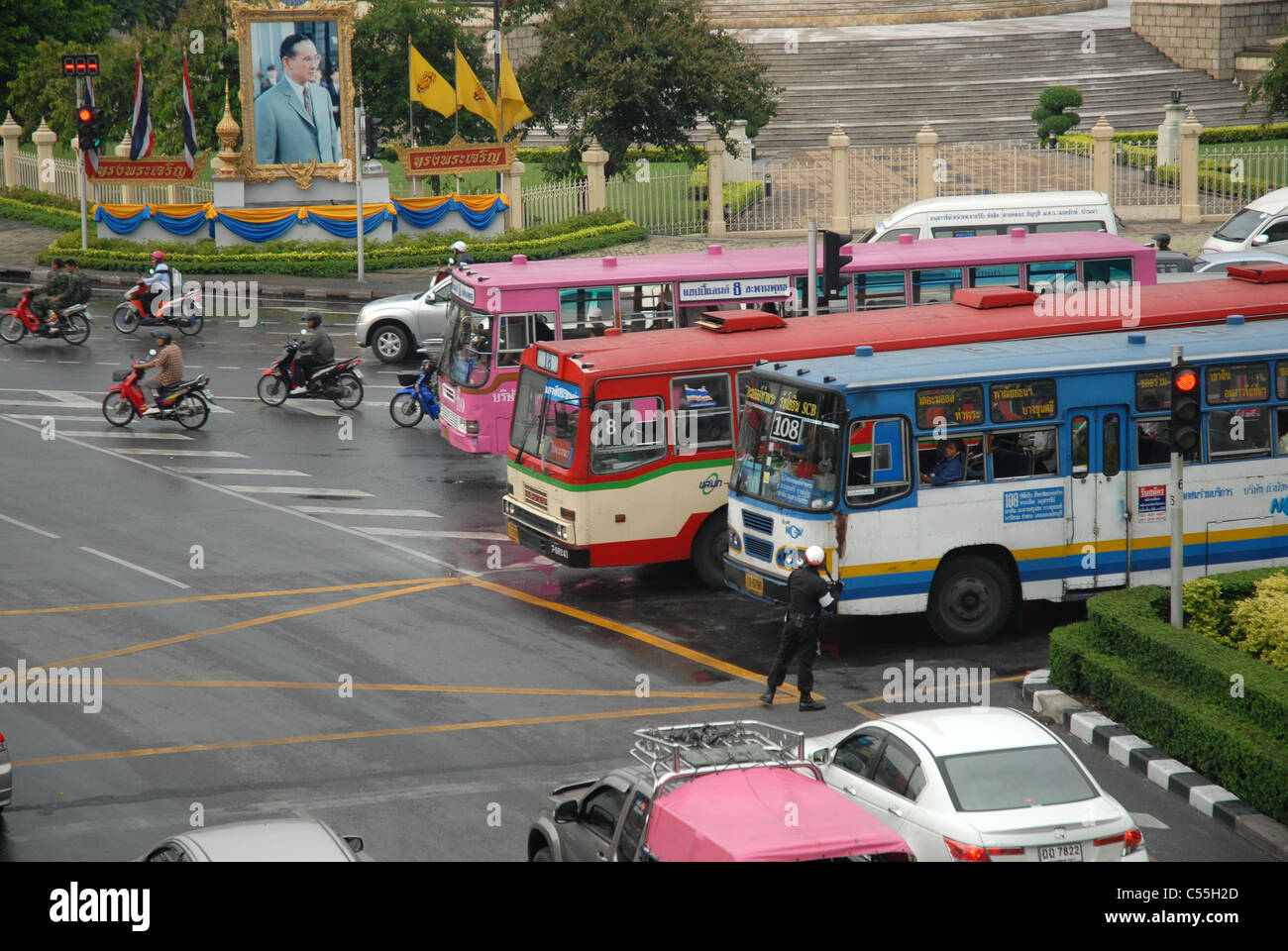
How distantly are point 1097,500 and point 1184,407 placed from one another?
260 centimetres

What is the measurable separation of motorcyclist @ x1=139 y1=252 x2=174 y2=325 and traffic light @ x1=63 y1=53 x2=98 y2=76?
690cm

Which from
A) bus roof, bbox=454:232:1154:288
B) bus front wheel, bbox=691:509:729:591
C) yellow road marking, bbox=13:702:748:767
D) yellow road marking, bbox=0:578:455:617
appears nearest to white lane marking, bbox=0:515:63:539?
yellow road marking, bbox=0:578:455:617

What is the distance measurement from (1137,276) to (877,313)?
6182 millimetres

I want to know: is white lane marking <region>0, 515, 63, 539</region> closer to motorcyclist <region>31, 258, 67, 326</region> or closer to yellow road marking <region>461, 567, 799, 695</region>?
yellow road marking <region>461, 567, 799, 695</region>

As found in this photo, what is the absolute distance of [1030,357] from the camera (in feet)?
52.9

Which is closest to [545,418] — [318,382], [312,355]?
[318,382]

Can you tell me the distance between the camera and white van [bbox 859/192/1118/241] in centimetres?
2938

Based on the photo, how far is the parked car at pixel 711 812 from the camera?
862 cm

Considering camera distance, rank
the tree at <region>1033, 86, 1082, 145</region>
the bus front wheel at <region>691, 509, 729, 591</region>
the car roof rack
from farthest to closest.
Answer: the tree at <region>1033, 86, 1082, 145</region> < the bus front wheel at <region>691, 509, 729, 591</region> < the car roof rack

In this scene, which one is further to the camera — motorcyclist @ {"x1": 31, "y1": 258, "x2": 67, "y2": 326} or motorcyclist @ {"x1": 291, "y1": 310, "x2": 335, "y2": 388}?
motorcyclist @ {"x1": 31, "y1": 258, "x2": 67, "y2": 326}

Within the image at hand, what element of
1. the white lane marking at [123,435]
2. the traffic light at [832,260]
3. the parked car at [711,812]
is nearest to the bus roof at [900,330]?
the traffic light at [832,260]

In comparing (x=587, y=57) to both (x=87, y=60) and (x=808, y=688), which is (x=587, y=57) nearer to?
(x=87, y=60)

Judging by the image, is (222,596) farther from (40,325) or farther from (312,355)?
(40,325)

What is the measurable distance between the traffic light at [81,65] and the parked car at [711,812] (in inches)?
1151
